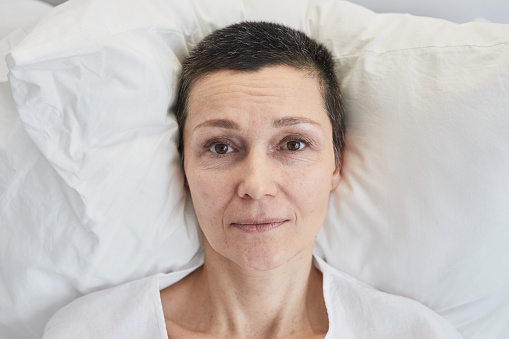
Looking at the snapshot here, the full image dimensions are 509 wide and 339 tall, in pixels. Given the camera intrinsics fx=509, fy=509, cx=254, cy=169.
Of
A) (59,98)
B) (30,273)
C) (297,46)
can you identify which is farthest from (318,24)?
(30,273)

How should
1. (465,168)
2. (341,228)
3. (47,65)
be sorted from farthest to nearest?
1. (341,228)
2. (465,168)
3. (47,65)

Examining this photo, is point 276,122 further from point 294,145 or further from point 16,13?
point 16,13

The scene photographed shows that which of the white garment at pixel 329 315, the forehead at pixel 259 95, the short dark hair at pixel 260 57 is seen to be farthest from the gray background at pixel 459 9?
the white garment at pixel 329 315

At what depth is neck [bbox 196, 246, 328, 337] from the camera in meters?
1.24

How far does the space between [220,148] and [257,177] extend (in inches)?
5.9

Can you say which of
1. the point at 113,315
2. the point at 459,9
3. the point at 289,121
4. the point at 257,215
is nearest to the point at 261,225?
the point at 257,215

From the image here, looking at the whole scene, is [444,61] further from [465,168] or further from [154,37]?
[154,37]

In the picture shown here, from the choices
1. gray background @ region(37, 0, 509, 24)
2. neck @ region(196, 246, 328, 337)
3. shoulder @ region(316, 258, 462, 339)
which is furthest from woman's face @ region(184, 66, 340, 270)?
gray background @ region(37, 0, 509, 24)

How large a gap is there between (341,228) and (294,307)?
9.3 inches

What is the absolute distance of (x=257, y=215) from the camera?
3.55 feet

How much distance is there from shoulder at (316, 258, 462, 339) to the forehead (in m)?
0.45

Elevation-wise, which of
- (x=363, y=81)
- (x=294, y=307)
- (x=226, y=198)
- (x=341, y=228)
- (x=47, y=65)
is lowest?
(x=294, y=307)

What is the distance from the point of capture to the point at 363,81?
4.20 ft

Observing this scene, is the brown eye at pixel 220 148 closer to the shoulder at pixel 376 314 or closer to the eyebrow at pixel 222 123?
the eyebrow at pixel 222 123
